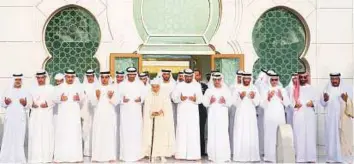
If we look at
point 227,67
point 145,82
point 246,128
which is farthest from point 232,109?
point 145,82

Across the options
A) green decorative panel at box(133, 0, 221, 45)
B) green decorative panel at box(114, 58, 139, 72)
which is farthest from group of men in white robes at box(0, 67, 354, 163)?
green decorative panel at box(133, 0, 221, 45)

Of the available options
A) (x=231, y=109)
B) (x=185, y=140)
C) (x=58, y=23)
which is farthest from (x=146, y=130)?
(x=58, y=23)

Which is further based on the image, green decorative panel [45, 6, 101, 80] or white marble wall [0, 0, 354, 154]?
green decorative panel [45, 6, 101, 80]

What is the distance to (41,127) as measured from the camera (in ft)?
26.3

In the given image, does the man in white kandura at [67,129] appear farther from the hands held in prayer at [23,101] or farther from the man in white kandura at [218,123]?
the man in white kandura at [218,123]

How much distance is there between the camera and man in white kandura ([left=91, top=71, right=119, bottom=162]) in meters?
8.04

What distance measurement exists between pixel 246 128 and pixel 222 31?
2.15 m

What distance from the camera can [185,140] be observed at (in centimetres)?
811

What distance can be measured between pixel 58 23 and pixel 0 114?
1.90 metres

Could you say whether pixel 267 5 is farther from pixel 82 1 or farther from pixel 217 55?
pixel 82 1

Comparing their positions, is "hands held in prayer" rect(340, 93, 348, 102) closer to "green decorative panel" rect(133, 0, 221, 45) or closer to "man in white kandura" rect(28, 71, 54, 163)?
"green decorative panel" rect(133, 0, 221, 45)

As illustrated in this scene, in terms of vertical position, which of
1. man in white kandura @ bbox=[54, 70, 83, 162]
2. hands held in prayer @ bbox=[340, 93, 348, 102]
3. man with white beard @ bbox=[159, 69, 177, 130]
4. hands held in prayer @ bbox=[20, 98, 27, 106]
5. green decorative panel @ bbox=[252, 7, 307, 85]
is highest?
green decorative panel @ bbox=[252, 7, 307, 85]

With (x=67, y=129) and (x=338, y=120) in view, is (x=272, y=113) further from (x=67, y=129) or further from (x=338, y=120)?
(x=67, y=129)

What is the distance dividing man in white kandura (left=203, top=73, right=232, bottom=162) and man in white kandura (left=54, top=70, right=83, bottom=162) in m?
1.98
